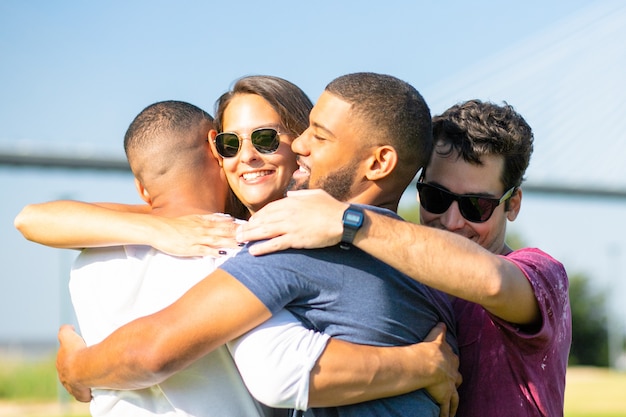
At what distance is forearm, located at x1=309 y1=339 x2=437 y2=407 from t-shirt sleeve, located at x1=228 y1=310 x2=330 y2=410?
0.03m

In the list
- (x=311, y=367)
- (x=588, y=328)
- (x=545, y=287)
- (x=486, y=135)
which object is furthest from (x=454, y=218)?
(x=588, y=328)

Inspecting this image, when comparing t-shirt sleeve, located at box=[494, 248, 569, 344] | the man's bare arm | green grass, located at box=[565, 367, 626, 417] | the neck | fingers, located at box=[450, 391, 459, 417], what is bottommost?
green grass, located at box=[565, 367, 626, 417]

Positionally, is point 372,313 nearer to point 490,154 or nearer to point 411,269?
point 411,269

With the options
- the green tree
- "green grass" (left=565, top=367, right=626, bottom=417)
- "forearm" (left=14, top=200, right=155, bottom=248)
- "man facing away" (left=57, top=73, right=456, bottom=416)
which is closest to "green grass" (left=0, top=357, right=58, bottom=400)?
"green grass" (left=565, top=367, right=626, bottom=417)

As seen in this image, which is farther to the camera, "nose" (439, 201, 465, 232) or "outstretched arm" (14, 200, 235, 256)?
"nose" (439, 201, 465, 232)

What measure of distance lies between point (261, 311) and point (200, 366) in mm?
385

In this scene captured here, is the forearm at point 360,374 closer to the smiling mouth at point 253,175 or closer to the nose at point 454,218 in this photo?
the nose at point 454,218

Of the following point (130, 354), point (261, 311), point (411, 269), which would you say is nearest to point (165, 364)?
point (130, 354)

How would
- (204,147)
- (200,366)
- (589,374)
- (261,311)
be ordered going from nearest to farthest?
(261,311) < (200,366) < (204,147) < (589,374)

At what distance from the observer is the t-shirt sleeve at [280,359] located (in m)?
2.07

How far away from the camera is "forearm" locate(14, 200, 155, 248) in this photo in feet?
8.22

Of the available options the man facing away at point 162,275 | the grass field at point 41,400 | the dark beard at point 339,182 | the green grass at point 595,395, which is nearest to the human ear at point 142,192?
the man facing away at point 162,275

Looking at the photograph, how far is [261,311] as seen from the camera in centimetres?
205

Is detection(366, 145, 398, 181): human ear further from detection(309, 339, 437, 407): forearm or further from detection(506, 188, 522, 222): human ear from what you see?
detection(506, 188, 522, 222): human ear
